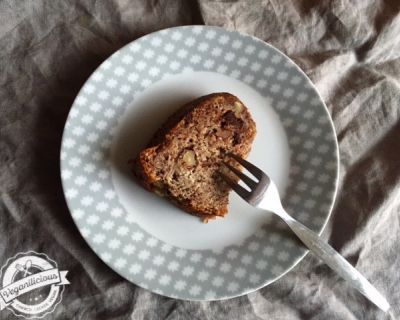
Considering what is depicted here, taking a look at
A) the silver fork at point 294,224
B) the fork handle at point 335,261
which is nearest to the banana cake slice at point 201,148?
the silver fork at point 294,224

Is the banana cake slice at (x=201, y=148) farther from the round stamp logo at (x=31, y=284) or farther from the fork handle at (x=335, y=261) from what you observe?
the round stamp logo at (x=31, y=284)

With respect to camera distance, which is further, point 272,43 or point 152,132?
point 272,43

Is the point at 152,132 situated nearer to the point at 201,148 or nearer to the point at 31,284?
the point at 201,148

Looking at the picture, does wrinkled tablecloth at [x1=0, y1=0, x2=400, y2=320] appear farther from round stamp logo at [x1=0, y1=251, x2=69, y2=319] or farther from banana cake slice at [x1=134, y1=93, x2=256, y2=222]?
banana cake slice at [x1=134, y1=93, x2=256, y2=222]

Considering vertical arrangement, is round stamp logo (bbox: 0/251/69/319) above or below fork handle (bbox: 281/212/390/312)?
below

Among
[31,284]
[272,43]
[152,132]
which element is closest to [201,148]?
[152,132]

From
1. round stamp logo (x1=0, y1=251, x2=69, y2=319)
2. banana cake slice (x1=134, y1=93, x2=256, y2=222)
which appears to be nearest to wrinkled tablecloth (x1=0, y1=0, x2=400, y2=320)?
round stamp logo (x1=0, y1=251, x2=69, y2=319)
